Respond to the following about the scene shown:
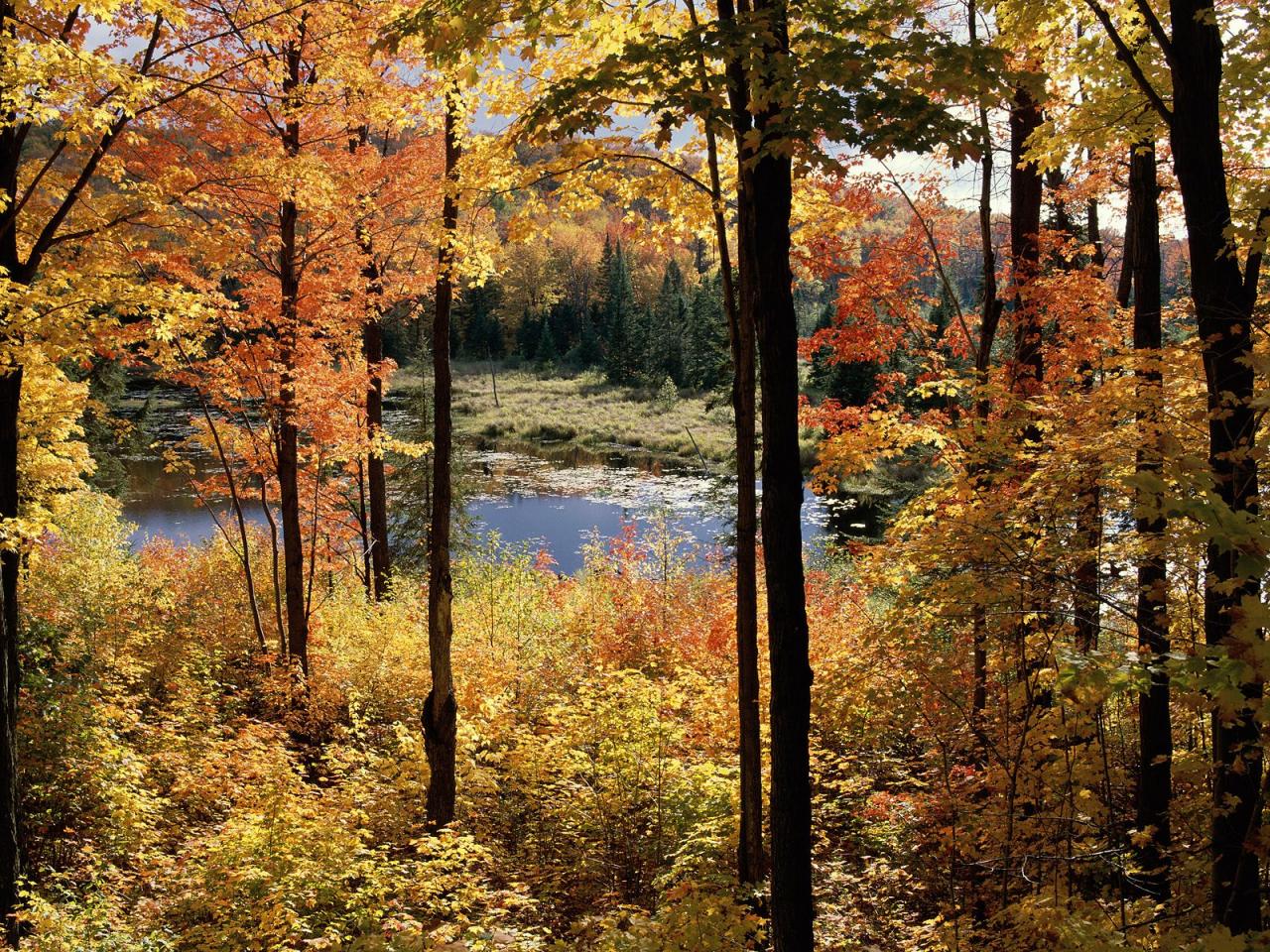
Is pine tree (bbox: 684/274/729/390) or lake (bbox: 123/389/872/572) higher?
pine tree (bbox: 684/274/729/390)

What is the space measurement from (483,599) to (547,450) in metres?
33.4

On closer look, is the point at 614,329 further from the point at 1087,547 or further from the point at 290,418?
the point at 1087,547

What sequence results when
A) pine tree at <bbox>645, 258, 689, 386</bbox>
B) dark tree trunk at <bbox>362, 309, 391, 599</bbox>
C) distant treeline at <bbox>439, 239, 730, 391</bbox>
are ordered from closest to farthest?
dark tree trunk at <bbox>362, 309, 391, 599</bbox>, distant treeline at <bbox>439, 239, 730, 391</bbox>, pine tree at <bbox>645, 258, 689, 386</bbox>

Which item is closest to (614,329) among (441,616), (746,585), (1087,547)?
(441,616)

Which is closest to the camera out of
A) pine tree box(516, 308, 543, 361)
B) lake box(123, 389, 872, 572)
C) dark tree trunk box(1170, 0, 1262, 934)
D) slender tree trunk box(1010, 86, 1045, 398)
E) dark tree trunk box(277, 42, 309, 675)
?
dark tree trunk box(1170, 0, 1262, 934)

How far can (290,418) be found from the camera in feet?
34.1

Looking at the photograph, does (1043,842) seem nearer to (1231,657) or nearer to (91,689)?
(1231,657)

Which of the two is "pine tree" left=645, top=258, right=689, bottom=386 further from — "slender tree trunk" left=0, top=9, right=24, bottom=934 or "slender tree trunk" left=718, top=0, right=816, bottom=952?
"slender tree trunk" left=718, top=0, right=816, bottom=952

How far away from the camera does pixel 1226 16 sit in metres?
4.72

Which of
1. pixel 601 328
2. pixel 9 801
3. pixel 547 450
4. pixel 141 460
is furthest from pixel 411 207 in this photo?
pixel 601 328

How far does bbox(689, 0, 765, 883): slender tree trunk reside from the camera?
224 inches

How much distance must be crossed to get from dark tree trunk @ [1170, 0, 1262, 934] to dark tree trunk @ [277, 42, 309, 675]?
9.64m

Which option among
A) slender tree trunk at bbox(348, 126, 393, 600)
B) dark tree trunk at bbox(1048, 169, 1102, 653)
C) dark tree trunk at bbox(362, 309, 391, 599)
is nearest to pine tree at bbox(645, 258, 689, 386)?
dark tree trunk at bbox(362, 309, 391, 599)

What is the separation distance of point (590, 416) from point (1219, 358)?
172ft
